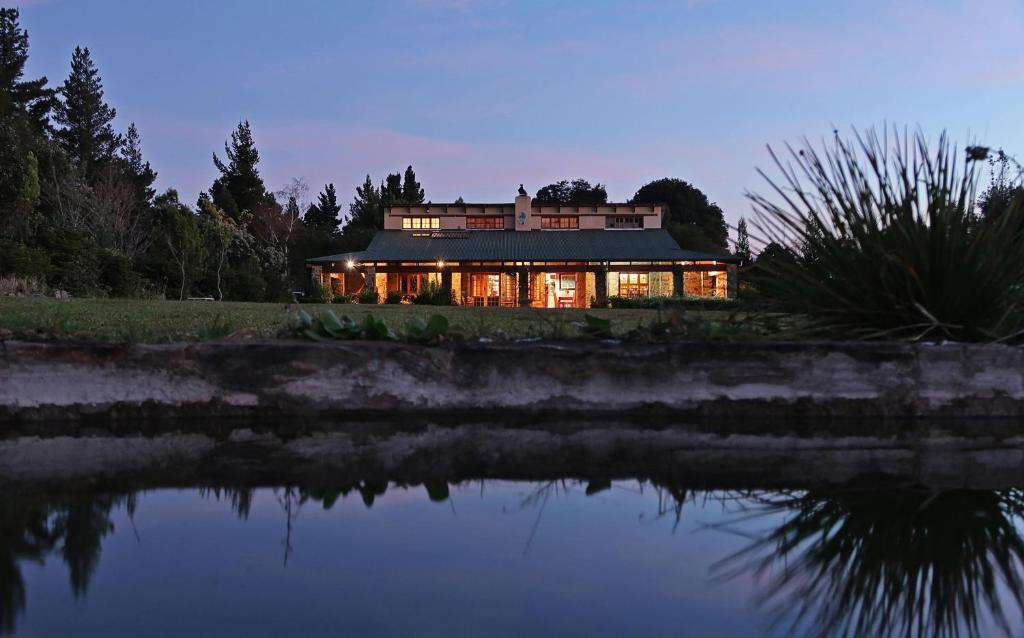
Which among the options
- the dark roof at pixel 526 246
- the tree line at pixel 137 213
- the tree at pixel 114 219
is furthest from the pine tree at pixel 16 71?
the dark roof at pixel 526 246

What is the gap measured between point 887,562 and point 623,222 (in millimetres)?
39277

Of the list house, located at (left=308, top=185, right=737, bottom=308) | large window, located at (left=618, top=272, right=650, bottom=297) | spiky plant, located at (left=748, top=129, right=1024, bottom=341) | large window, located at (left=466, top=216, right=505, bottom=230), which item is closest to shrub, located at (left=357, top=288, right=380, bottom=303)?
house, located at (left=308, top=185, right=737, bottom=308)

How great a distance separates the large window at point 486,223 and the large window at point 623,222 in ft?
17.2

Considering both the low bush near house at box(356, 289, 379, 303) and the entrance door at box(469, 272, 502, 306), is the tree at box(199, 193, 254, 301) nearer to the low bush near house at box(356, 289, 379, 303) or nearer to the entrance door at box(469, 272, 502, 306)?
the low bush near house at box(356, 289, 379, 303)

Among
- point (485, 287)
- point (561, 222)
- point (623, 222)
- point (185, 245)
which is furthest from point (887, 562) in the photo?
point (623, 222)

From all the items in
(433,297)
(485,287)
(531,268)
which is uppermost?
(531,268)

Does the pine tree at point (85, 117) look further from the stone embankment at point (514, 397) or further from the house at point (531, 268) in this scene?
the stone embankment at point (514, 397)

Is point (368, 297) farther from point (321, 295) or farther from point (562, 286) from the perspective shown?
point (562, 286)

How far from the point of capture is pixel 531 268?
111 ft

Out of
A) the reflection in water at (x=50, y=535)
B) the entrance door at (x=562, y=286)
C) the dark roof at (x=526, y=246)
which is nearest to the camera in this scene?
the reflection in water at (x=50, y=535)

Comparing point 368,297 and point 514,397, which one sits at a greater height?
point 368,297

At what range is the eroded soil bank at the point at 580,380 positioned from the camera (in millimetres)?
3723

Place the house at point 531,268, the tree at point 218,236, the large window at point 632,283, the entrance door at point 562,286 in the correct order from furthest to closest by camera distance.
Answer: the entrance door at point 562,286, the large window at point 632,283, the house at point 531,268, the tree at point 218,236

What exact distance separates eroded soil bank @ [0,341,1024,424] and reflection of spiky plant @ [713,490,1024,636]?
1.30 m
